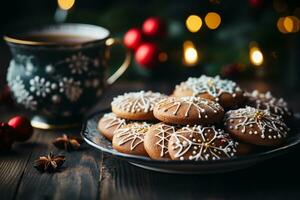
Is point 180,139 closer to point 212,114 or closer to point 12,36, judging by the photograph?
point 212,114

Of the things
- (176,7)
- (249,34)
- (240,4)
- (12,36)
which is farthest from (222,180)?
(240,4)

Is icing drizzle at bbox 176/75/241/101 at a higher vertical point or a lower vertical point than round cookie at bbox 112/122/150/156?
higher

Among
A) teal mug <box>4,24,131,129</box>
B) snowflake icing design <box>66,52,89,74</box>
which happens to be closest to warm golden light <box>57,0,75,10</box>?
teal mug <box>4,24,131,129</box>

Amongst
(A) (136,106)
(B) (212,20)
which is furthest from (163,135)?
(B) (212,20)

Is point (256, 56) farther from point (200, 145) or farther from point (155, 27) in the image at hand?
point (200, 145)

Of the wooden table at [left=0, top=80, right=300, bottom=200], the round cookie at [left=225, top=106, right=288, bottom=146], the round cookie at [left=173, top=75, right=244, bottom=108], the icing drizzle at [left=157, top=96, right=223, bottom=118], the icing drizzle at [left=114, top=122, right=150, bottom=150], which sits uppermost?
the icing drizzle at [left=157, top=96, right=223, bottom=118]

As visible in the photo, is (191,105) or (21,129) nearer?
(191,105)

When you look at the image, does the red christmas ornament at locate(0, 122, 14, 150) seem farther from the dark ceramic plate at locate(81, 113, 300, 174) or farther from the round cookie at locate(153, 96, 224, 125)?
the round cookie at locate(153, 96, 224, 125)
